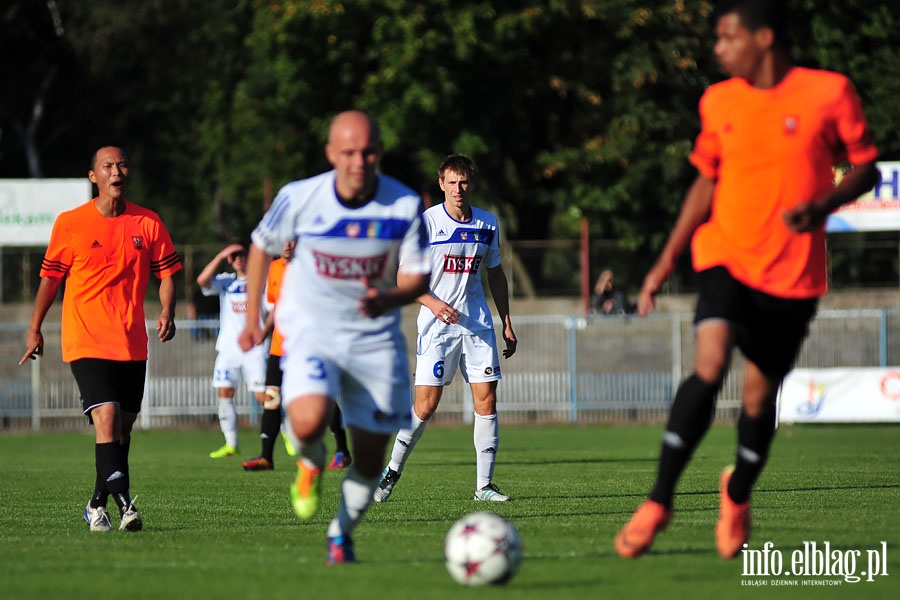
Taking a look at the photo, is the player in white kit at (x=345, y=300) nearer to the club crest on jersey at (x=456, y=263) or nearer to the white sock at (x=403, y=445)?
the white sock at (x=403, y=445)

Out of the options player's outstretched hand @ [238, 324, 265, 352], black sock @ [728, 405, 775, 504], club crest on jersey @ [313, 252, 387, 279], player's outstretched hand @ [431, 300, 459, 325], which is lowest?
black sock @ [728, 405, 775, 504]

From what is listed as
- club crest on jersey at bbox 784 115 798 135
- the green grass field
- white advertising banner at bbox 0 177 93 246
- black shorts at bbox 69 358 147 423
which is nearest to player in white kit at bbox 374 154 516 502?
the green grass field

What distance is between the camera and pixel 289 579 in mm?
6633

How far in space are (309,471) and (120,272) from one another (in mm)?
2981

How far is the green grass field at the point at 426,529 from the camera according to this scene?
644 centimetres

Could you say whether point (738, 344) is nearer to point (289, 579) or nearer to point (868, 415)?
point (289, 579)

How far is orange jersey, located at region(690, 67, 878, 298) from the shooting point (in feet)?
22.4

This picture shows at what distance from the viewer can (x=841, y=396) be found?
76.6ft

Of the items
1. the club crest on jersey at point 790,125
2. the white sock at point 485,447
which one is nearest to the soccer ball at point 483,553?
the club crest on jersey at point 790,125

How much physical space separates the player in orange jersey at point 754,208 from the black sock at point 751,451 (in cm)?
14

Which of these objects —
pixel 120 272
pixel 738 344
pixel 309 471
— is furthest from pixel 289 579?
pixel 120 272

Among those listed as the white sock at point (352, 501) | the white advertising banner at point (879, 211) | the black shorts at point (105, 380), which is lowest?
the white sock at point (352, 501)

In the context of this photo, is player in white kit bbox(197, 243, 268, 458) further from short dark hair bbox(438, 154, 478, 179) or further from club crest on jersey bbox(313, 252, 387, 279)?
club crest on jersey bbox(313, 252, 387, 279)

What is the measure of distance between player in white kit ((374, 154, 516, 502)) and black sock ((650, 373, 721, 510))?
15.1ft
